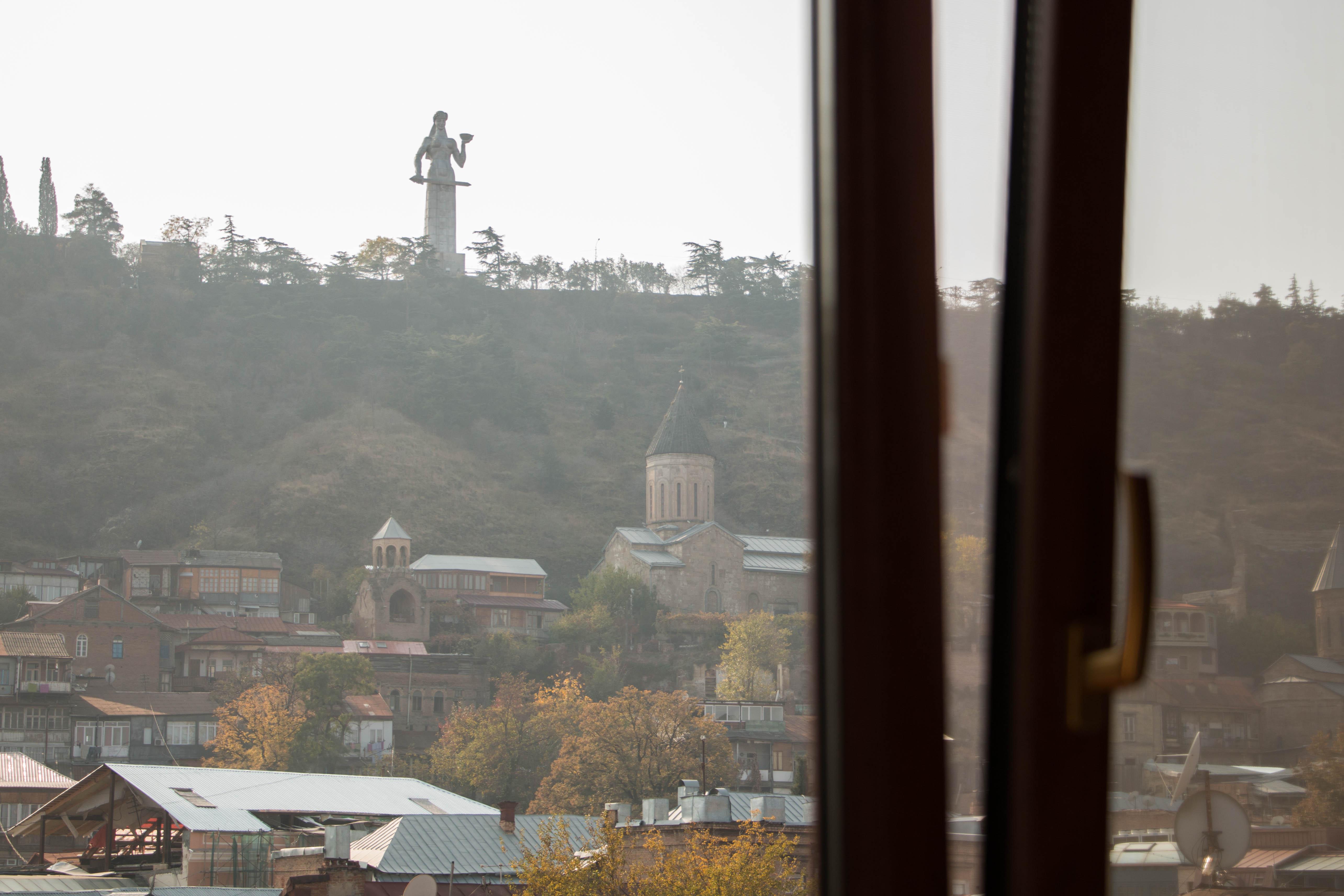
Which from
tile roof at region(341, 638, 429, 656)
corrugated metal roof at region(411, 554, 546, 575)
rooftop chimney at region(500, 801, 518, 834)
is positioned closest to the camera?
rooftop chimney at region(500, 801, 518, 834)

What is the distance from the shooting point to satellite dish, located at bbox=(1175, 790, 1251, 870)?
830 millimetres

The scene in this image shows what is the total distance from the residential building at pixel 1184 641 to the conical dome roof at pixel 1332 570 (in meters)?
0.08

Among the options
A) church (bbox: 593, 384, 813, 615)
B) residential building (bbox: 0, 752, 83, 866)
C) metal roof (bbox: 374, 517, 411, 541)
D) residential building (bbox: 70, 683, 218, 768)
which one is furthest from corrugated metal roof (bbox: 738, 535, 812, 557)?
residential building (bbox: 0, 752, 83, 866)

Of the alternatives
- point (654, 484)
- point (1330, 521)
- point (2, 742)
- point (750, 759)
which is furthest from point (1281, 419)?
point (654, 484)

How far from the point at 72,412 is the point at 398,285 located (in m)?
15.2

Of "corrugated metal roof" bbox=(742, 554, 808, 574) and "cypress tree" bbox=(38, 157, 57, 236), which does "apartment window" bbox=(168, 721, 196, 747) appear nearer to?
"corrugated metal roof" bbox=(742, 554, 808, 574)

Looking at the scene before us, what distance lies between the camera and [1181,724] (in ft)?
2.77

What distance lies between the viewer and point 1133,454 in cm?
84

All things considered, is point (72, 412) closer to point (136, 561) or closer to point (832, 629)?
point (136, 561)

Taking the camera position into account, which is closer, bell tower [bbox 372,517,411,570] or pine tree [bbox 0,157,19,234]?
bell tower [bbox 372,517,411,570]

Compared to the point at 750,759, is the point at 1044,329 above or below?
above

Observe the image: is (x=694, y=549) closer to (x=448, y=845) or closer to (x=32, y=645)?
(x=32, y=645)

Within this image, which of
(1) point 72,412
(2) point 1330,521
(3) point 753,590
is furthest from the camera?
(1) point 72,412

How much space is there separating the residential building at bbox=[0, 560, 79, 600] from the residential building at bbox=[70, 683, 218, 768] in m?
8.46
